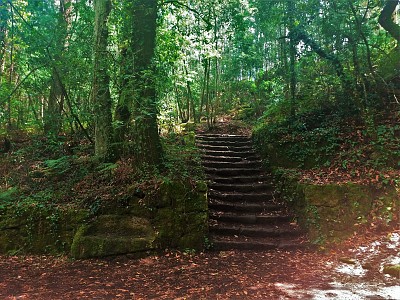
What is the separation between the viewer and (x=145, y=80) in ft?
19.6

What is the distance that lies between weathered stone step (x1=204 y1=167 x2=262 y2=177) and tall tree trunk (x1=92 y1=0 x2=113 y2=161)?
9.42 feet

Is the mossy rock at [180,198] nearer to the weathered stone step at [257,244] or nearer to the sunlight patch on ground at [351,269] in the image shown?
the weathered stone step at [257,244]

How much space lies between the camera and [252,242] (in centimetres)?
544

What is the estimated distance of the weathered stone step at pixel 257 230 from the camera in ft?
18.8

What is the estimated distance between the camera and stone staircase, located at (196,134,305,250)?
5564 millimetres

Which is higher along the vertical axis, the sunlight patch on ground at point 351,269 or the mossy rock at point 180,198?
the mossy rock at point 180,198

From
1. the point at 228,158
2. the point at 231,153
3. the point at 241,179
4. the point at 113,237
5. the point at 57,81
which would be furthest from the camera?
the point at 231,153

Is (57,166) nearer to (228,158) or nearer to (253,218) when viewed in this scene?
(228,158)

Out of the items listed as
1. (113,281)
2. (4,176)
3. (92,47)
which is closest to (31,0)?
(92,47)

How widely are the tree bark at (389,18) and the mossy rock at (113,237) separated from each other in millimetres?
8583

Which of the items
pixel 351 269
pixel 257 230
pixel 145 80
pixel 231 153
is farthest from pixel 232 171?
pixel 351 269

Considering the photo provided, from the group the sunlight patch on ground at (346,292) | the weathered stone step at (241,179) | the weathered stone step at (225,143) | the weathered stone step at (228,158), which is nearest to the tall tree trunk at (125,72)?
the weathered stone step at (241,179)

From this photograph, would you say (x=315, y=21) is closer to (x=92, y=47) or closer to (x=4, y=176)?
(x=92, y=47)

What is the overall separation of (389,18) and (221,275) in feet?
28.3
